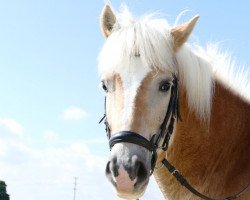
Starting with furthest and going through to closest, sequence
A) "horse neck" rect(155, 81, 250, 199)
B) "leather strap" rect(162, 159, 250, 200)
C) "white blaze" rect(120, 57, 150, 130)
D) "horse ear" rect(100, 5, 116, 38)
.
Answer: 1. "horse ear" rect(100, 5, 116, 38)
2. "horse neck" rect(155, 81, 250, 199)
3. "leather strap" rect(162, 159, 250, 200)
4. "white blaze" rect(120, 57, 150, 130)

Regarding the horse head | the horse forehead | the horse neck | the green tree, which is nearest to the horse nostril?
the horse head

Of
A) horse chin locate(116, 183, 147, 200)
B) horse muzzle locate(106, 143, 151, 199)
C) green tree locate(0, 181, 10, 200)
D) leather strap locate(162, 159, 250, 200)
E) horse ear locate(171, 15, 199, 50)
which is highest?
horse ear locate(171, 15, 199, 50)

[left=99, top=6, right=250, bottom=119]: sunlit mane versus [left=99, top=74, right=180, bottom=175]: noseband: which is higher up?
[left=99, top=6, right=250, bottom=119]: sunlit mane

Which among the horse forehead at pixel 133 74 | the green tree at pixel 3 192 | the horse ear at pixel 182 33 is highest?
the horse ear at pixel 182 33

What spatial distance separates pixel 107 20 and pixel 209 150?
2.14 metres

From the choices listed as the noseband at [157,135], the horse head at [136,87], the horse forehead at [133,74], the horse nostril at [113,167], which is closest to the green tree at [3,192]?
the horse head at [136,87]

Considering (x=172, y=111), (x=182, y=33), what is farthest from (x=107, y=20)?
(x=172, y=111)

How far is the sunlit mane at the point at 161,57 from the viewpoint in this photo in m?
5.42

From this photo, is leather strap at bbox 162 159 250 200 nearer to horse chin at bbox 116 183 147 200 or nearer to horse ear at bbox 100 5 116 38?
horse chin at bbox 116 183 147 200

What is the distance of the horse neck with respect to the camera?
223 inches

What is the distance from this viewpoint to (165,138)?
17.7 ft

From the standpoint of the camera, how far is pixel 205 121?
5.80m

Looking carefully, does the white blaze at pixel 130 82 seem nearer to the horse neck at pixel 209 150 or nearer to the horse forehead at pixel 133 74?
the horse forehead at pixel 133 74

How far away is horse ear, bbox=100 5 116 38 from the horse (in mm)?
13
